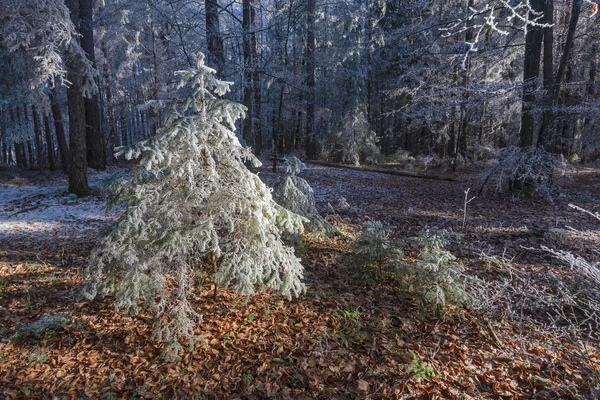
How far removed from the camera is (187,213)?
3.38 metres

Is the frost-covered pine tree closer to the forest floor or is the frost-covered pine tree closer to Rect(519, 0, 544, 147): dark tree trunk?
the forest floor

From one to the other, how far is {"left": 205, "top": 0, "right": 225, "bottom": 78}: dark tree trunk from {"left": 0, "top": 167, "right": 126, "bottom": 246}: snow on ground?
13.9 feet

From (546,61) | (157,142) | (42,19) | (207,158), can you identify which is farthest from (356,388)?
(546,61)

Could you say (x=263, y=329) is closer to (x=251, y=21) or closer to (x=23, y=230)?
(x=23, y=230)

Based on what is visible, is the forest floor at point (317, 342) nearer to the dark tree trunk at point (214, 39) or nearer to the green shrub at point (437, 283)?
the green shrub at point (437, 283)

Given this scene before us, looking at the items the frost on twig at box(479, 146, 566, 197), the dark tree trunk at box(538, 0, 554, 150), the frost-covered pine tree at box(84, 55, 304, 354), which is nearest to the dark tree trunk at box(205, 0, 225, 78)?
the frost-covered pine tree at box(84, 55, 304, 354)

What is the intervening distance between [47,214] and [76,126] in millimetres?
2540

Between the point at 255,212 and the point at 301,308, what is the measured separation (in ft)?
5.30

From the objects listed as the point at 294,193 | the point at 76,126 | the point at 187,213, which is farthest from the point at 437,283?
the point at 76,126

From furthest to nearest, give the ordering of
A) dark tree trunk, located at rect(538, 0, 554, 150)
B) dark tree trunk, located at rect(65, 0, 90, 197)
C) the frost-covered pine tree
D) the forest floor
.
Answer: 1. dark tree trunk, located at rect(538, 0, 554, 150)
2. dark tree trunk, located at rect(65, 0, 90, 197)
3. the frost-covered pine tree
4. the forest floor

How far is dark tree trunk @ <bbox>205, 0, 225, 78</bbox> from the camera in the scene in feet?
29.5

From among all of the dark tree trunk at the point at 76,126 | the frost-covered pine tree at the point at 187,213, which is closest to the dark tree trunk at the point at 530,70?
the frost-covered pine tree at the point at 187,213

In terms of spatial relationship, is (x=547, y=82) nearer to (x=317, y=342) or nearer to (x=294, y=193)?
(x=294, y=193)

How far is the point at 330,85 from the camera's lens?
860 inches
